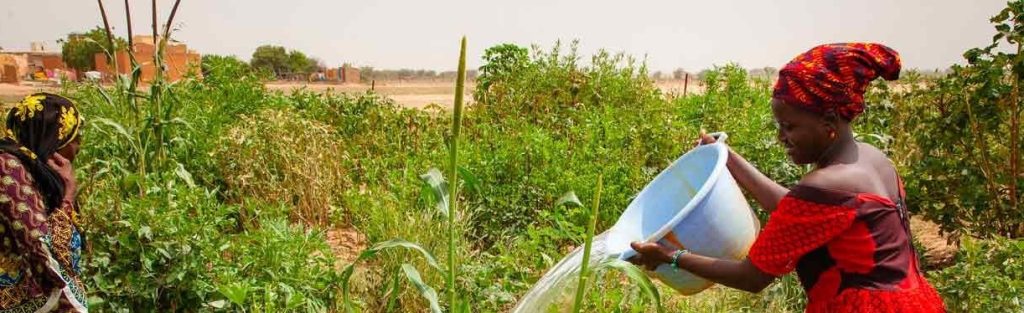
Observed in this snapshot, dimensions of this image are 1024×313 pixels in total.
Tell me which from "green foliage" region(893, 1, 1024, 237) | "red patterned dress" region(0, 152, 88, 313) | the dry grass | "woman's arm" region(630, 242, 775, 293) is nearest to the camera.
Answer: "woman's arm" region(630, 242, 775, 293)

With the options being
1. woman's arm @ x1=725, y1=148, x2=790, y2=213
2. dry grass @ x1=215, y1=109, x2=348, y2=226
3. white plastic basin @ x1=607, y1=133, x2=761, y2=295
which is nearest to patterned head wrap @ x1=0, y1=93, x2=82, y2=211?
white plastic basin @ x1=607, y1=133, x2=761, y2=295

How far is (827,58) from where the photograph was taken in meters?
1.45

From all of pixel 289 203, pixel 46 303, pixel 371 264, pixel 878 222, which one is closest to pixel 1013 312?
pixel 878 222

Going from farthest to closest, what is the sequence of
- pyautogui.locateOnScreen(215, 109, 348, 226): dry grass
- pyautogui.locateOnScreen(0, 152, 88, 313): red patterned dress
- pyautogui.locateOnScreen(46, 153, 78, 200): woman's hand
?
pyautogui.locateOnScreen(215, 109, 348, 226): dry grass
pyautogui.locateOnScreen(46, 153, 78, 200): woman's hand
pyautogui.locateOnScreen(0, 152, 88, 313): red patterned dress

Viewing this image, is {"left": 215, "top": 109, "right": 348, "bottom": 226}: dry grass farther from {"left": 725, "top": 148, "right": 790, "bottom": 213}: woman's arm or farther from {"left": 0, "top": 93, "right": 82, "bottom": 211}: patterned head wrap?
{"left": 725, "top": 148, "right": 790, "bottom": 213}: woman's arm

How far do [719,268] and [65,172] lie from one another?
1.88 meters

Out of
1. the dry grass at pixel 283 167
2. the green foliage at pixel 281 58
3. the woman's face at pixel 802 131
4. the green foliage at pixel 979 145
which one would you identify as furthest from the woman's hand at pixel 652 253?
the green foliage at pixel 281 58

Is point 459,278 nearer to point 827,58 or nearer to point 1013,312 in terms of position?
point 827,58

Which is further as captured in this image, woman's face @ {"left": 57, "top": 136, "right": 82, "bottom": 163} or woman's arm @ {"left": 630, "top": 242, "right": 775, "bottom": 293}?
woman's face @ {"left": 57, "top": 136, "right": 82, "bottom": 163}

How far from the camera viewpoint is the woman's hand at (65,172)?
83.9 inches

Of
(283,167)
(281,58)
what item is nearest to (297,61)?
(281,58)

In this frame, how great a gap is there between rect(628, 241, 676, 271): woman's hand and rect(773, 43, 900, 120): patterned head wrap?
416 millimetres

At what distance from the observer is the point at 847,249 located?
1.47 m

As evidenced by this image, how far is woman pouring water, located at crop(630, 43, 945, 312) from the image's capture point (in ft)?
4.68
